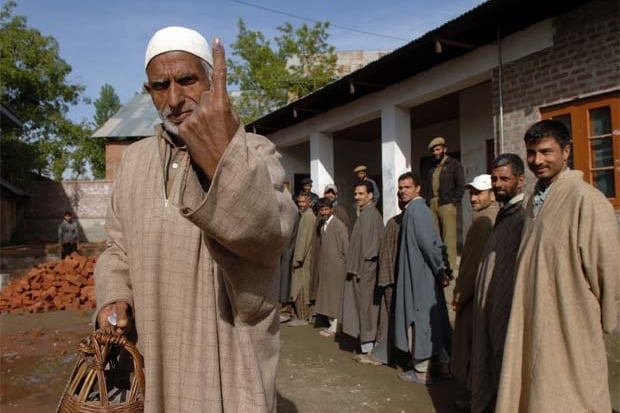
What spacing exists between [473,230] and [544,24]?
3568 mm

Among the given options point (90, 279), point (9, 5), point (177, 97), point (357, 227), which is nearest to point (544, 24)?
point (357, 227)

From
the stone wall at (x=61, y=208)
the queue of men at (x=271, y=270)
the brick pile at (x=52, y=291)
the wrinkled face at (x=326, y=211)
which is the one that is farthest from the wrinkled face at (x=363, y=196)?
the stone wall at (x=61, y=208)

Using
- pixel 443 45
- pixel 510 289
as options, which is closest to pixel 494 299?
pixel 510 289

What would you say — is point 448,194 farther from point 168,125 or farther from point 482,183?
point 168,125

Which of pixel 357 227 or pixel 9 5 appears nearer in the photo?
pixel 357 227

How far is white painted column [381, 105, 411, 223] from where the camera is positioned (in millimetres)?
9602

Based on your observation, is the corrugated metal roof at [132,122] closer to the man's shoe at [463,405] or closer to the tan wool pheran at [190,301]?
the man's shoe at [463,405]

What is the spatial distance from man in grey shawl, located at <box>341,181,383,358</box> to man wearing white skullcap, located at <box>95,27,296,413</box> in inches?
172

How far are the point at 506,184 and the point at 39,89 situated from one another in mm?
28569

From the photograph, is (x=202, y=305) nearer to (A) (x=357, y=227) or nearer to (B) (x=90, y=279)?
(A) (x=357, y=227)

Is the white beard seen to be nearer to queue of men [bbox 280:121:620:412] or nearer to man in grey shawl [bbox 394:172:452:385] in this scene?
queue of men [bbox 280:121:620:412]

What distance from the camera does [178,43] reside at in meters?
1.52

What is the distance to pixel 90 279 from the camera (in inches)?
441

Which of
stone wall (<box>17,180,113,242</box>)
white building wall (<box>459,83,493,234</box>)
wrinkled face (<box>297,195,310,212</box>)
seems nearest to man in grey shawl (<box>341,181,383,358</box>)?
wrinkled face (<box>297,195,310,212</box>)
